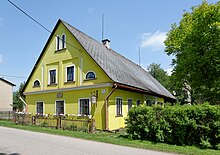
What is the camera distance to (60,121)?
16.3 meters

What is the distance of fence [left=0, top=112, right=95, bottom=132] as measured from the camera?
14.9 m

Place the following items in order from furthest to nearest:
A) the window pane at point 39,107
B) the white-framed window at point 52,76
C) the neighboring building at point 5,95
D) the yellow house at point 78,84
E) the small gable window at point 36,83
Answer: the neighboring building at point 5,95 < the small gable window at point 36,83 < the window pane at point 39,107 < the white-framed window at point 52,76 < the yellow house at point 78,84

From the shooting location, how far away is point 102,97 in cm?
1647

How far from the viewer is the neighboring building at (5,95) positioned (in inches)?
1614

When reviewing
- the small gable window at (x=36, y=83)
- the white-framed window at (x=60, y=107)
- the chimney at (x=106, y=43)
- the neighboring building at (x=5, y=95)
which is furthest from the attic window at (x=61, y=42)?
the neighboring building at (x=5, y=95)

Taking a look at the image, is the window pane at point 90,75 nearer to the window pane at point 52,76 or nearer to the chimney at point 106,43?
the window pane at point 52,76

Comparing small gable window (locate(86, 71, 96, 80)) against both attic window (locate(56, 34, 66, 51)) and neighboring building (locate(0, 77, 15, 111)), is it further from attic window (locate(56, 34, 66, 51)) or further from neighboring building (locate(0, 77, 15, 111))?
neighboring building (locate(0, 77, 15, 111))

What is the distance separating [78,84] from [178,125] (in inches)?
374

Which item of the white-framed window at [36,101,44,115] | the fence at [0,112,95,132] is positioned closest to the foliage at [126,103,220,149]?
the fence at [0,112,95,132]

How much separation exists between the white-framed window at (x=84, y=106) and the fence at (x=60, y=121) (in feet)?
1.53

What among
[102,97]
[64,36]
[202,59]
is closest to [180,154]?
[102,97]

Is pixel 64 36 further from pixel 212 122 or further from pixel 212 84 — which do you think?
pixel 212 122

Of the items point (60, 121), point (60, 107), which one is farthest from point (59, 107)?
point (60, 121)

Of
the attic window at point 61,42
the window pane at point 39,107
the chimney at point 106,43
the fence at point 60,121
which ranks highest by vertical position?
the chimney at point 106,43
